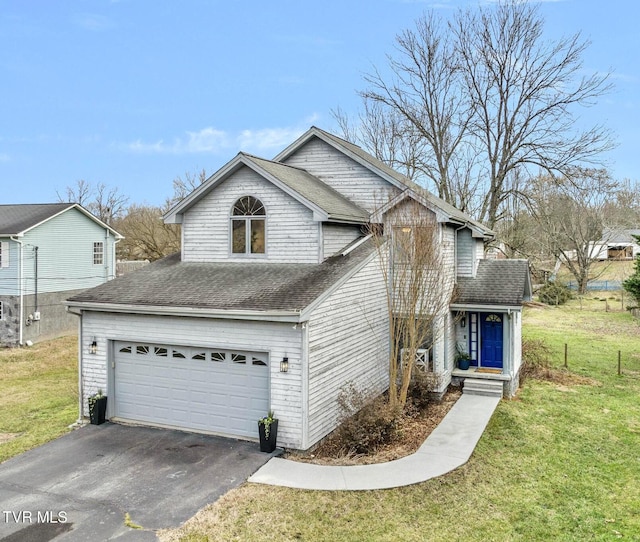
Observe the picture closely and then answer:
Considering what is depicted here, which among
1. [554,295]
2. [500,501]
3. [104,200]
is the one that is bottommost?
[500,501]

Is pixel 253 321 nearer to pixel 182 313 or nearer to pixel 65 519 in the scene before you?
pixel 182 313

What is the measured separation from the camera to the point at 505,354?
14.9m

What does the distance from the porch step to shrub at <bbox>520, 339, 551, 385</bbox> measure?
7.90 ft

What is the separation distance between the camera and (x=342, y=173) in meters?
16.3

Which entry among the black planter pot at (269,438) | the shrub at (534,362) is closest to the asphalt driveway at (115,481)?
the black planter pot at (269,438)

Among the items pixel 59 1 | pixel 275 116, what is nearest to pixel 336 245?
pixel 59 1

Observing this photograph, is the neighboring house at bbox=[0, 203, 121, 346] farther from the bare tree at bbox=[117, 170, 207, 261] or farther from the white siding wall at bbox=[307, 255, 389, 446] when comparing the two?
the white siding wall at bbox=[307, 255, 389, 446]

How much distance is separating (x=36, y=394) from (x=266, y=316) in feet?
32.3

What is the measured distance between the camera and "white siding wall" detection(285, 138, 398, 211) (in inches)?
622

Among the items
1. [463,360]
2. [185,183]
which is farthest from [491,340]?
[185,183]

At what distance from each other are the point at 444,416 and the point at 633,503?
195 inches

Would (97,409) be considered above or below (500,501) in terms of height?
above

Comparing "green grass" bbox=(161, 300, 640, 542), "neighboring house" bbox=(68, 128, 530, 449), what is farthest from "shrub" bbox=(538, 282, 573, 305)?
"green grass" bbox=(161, 300, 640, 542)

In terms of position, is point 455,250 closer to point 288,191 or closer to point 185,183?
point 288,191
